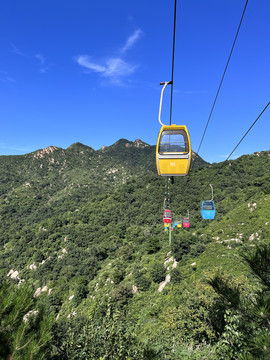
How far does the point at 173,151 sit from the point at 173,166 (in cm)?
78

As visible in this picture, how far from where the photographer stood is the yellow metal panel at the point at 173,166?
32.3 ft

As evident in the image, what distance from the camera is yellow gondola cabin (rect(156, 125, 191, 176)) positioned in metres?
9.85

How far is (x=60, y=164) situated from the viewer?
17388 centimetres

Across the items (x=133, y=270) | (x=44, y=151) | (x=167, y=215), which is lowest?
(x=133, y=270)

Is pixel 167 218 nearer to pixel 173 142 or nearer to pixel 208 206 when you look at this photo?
pixel 208 206

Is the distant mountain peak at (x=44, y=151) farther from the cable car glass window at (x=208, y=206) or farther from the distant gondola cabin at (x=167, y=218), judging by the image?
the cable car glass window at (x=208, y=206)

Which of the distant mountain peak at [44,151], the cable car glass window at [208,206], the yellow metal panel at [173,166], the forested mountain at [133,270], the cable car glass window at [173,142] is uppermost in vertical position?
the distant mountain peak at [44,151]

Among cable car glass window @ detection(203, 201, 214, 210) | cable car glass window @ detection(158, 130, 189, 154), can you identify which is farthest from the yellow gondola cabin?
cable car glass window @ detection(203, 201, 214, 210)

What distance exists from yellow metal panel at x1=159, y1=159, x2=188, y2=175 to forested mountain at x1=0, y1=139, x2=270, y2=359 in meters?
4.89

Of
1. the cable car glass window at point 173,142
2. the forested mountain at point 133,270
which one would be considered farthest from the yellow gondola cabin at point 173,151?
the forested mountain at point 133,270

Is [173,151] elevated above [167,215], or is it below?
above

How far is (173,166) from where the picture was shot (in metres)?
9.98

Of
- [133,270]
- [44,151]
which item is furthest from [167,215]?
[44,151]

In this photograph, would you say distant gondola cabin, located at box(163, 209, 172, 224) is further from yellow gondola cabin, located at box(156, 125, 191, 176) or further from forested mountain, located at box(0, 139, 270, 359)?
yellow gondola cabin, located at box(156, 125, 191, 176)
